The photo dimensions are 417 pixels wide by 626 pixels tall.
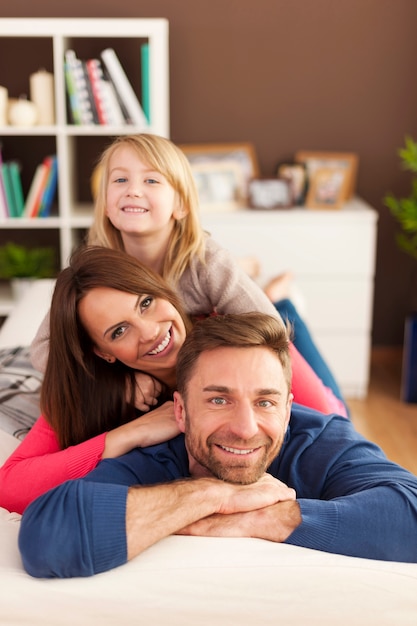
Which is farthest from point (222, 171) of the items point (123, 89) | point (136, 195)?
point (136, 195)

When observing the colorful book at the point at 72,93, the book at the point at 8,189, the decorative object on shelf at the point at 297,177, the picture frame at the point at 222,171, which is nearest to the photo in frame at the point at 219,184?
the picture frame at the point at 222,171

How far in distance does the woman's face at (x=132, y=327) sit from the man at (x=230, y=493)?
205mm

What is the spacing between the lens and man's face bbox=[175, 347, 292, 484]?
124 cm

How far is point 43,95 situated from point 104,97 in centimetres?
26

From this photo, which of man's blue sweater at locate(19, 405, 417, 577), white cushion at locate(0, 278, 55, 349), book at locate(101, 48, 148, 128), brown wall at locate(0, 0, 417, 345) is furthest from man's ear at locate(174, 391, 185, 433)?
brown wall at locate(0, 0, 417, 345)

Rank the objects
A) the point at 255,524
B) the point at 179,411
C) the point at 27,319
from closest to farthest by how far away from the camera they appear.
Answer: the point at 255,524, the point at 179,411, the point at 27,319

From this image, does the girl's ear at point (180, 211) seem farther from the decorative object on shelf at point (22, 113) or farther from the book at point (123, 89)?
the decorative object on shelf at point (22, 113)

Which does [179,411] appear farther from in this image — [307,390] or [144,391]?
[307,390]

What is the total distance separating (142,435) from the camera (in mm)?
1449

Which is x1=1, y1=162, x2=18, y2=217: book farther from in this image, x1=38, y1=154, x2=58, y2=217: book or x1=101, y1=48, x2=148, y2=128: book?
x1=101, y1=48, x2=148, y2=128: book

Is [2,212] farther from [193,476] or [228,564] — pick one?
[228,564]

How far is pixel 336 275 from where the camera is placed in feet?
11.9

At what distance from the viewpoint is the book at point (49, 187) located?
3.56 meters

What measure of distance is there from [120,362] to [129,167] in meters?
0.52
